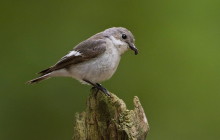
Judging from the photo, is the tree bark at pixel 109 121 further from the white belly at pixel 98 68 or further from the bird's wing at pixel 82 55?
the bird's wing at pixel 82 55

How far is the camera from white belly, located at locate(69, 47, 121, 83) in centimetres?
715

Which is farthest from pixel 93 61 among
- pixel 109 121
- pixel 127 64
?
pixel 127 64

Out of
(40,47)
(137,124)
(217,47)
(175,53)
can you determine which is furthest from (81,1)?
(137,124)

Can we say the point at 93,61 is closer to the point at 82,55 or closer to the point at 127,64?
the point at 82,55

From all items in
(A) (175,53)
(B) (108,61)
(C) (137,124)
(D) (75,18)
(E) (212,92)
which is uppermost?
(D) (75,18)

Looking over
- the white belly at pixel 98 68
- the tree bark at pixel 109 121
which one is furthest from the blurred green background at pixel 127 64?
the tree bark at pixel 109 121

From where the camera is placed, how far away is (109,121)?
6.09 metres

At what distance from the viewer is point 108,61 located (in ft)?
23.5

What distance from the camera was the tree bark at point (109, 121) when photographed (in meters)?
5.88

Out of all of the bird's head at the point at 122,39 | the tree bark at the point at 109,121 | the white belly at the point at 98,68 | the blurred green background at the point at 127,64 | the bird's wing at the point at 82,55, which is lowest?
the tree bark at the point at 109,121

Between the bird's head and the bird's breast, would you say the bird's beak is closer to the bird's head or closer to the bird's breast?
the bird's head

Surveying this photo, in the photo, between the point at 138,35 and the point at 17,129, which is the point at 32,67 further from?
the point at 138,35

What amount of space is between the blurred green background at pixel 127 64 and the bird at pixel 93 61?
2047mm

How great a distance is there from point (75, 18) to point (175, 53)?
180cm
